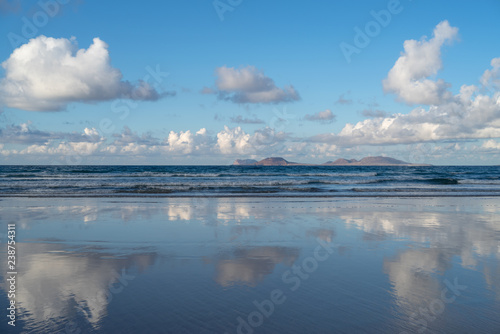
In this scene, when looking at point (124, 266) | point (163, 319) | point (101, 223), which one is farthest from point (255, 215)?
point (163, 319)

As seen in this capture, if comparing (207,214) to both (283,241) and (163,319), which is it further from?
(163,319)

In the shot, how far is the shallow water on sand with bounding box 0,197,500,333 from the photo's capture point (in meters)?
4.25

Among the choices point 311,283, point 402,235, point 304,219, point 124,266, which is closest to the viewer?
point 311,283

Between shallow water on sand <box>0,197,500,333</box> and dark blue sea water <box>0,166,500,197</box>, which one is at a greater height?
shallow water on sand <box>0,197,500,333</box>

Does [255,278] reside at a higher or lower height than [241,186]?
higher

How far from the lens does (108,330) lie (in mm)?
4023

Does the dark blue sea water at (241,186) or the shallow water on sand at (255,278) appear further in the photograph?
the dark blue sea water at (241,186)

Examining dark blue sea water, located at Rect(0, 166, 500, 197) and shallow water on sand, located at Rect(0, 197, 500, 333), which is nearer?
shallow water on sand, located at Rect(0, 197, 500, 333)

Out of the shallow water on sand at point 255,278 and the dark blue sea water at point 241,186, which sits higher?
the shallow water on sand at point 255,278

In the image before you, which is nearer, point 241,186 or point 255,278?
point 255,278

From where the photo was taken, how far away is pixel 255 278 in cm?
582

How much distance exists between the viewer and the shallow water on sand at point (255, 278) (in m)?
4.25

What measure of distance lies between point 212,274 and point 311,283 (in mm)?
1711

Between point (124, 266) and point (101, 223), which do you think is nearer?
point (124, 266)
